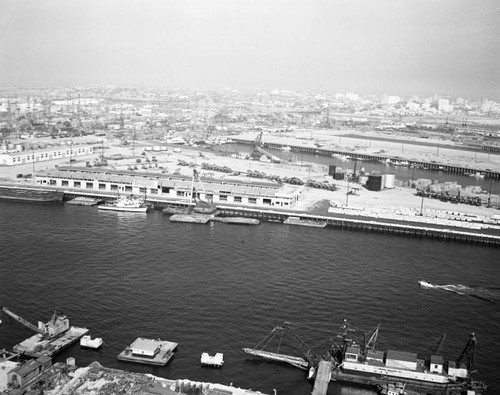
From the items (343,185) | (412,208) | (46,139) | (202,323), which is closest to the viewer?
(202,323)

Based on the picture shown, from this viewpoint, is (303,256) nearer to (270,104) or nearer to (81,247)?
(81,247)

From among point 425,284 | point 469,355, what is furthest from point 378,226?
point 469,355

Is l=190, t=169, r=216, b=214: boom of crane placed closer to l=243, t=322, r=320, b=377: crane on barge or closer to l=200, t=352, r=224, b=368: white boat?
l=243, t=322, r=320, b=377: crane on barge

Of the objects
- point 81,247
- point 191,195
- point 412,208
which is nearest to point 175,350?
point 81,247

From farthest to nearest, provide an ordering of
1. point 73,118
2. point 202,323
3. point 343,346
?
point 73,118
point 202,323
point 343,346

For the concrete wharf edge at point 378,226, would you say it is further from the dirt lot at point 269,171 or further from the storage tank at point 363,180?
the storage tank at point 363,180

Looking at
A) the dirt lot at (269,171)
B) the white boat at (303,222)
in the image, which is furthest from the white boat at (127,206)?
the dirt lot at (269,171)

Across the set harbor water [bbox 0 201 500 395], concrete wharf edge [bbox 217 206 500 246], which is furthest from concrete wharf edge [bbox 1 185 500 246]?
harbor water [bbox 0 201 500 395]

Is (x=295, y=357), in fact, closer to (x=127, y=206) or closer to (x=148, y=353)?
(x=148, y=353)
